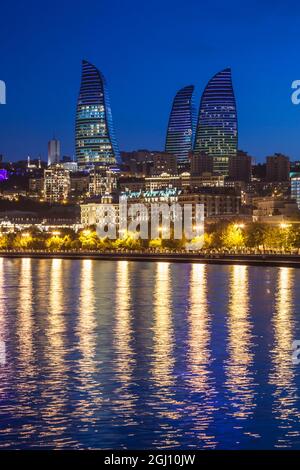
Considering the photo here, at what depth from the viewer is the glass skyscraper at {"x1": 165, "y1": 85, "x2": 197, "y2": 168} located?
495ft

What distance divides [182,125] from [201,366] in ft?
455

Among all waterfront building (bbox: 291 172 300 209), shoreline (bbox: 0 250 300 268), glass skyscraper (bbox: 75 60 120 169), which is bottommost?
shoreline (bbox: 0 250 300 268)

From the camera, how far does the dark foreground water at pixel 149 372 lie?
10.5 metres

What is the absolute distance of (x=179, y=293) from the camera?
28219 mm

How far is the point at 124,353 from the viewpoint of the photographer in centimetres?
1557

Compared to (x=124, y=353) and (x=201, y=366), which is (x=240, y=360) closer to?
(x=201, y=366)

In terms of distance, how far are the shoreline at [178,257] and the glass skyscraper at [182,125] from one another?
8428 centimetres

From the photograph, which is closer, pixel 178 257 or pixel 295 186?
pixel 178 257

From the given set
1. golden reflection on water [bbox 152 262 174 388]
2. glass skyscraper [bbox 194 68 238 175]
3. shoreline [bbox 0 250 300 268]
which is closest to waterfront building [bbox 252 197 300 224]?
shoreline [bbox 0 250 300 268]

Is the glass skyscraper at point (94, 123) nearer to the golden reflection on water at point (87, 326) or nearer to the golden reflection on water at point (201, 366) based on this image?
the golden reflection on water at point (87, 326)

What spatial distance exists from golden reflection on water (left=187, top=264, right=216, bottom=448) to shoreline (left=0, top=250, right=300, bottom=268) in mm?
21330

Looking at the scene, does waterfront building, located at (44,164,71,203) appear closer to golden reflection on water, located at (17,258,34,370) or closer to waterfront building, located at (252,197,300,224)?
waterfront building, located at (252,197,300,224)

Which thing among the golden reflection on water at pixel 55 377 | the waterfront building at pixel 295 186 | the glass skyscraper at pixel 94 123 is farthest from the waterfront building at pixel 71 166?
the golden reflection on water at pixel 55 377

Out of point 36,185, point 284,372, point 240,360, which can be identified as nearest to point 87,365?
point 240,360
